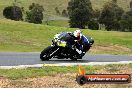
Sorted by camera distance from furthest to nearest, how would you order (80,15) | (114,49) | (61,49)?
(80,15) < (114,49) < (61,49)

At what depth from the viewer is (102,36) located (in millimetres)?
59625

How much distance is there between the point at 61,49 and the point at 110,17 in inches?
3720

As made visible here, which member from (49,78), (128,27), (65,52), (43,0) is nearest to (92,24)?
(128,27)

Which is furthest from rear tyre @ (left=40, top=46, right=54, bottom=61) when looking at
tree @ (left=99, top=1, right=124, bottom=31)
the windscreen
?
tree @ (left=99, top=1, right=124, bottom=31)

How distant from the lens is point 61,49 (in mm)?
22656

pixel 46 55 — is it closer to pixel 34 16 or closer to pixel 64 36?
pixel 64 36

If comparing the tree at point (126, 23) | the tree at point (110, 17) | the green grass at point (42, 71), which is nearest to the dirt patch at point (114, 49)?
the green grass at point (42, 71)

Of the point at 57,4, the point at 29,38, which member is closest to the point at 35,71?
the point at 29,38

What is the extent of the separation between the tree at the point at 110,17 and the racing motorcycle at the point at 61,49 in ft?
293

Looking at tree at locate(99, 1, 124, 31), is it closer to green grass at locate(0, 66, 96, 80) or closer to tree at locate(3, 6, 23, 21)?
tree at locate(3, 6, 23, 21)

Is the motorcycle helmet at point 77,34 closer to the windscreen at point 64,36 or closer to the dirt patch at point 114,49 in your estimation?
the windscreen at point 64,36

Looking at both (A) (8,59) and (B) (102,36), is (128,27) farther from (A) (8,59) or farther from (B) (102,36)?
(A) (8,59)

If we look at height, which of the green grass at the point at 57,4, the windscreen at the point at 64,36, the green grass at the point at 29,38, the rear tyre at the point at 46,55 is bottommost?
the green grass at the point at 57,4

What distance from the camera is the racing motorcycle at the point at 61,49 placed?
22297 millimetres
